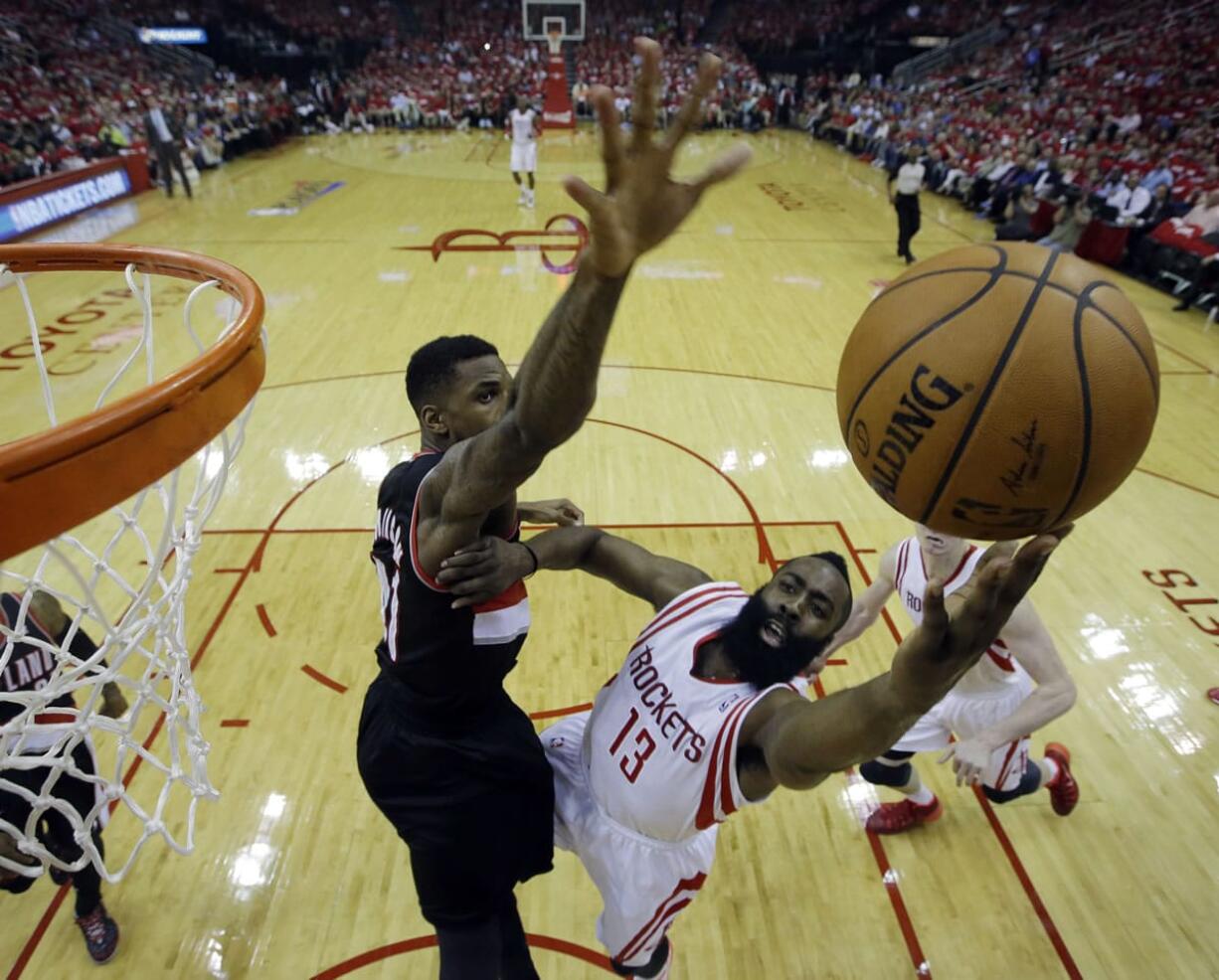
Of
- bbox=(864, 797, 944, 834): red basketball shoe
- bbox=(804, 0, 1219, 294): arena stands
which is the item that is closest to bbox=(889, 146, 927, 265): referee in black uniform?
bbox=(804, 0, 1219, 294): arena stands

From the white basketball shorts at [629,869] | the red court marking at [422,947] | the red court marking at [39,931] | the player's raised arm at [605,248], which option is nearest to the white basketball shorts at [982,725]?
the white basketball shorts at [629,869]

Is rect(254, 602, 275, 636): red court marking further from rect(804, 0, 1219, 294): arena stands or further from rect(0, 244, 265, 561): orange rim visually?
rect(804, 0, 1219, 294): arena stands

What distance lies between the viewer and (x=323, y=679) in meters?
3.84

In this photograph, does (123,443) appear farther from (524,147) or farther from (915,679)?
(524,147)

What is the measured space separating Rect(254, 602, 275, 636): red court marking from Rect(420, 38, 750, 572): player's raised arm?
349cm

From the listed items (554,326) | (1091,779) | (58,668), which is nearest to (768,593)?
(554,326)

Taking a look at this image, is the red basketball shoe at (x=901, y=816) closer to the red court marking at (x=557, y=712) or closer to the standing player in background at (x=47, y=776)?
the red court marking at (x=557, y=712)

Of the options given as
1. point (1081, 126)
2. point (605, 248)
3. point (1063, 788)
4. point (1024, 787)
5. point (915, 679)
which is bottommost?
point (1063, 788)

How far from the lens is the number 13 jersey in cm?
184

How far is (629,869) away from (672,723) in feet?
1.48

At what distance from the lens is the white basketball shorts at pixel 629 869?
207 centimetres

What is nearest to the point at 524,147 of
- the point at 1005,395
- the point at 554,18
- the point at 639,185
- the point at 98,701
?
the point at 98,701

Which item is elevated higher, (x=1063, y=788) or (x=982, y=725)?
(x=982, y=725)

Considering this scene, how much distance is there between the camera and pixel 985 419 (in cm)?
153
